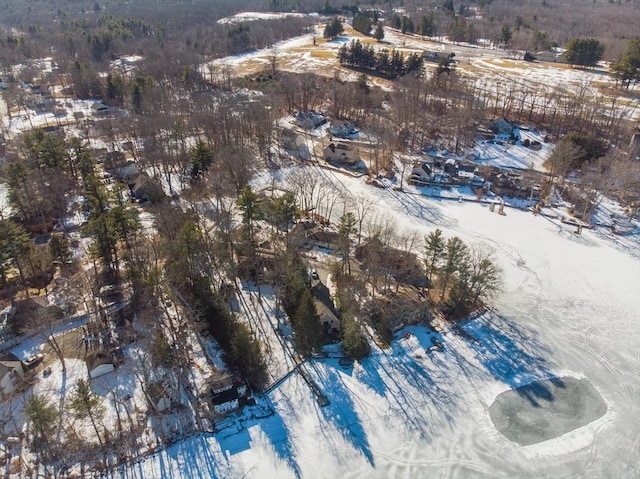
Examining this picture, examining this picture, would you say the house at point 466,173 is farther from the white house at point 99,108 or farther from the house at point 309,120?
the white house at point 99,108

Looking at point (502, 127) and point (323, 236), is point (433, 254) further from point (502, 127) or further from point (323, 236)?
point (502, 127)

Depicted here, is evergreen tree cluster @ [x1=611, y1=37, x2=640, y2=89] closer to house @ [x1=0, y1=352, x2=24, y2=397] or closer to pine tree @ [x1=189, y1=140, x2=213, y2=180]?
pine tree @ [x1=189, y1=140, x2=213, y2=180]

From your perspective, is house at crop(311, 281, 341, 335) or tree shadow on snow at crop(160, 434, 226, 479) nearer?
tree shadow on snow at crop(160, 434, 226, 479)

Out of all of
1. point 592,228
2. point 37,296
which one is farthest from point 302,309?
point 592,228

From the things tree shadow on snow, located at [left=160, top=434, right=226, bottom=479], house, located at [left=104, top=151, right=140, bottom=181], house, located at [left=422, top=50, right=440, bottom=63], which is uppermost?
house, located at [left=422, top=50, right=440, bottom=63]

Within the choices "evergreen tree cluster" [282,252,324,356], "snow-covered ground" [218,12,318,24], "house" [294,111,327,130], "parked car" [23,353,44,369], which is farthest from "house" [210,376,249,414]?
"snow-covered ground" [218,12,318,24]

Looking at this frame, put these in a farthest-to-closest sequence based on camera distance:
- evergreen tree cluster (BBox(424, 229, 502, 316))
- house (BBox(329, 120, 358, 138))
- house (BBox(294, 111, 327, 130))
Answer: house (BBox(294, 111, 327, 130))
house (BBox(329, 120, 358, 138))
evergreen tree cluster (BBox(424, 229, 502, 316))

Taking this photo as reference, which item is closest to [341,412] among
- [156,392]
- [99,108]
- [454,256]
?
[156,392]

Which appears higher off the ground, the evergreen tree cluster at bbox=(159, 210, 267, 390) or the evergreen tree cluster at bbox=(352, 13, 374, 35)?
the evergreen tree cluster at bbox=(352, 13, 374, 35)

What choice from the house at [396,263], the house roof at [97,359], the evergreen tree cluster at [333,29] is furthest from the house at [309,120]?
the evergreen tree cluster at [333,29]
